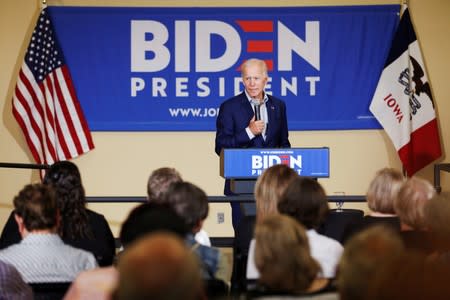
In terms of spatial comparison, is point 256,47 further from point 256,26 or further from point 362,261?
point 362,261

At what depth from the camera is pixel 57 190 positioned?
436cm

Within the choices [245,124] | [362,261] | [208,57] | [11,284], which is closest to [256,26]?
[208,57]

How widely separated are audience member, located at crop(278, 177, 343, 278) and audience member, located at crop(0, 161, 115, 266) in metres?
1.00

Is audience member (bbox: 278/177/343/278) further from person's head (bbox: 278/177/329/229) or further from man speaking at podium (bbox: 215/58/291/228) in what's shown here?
man speaking at podium (bbox: 215/58/291/228)

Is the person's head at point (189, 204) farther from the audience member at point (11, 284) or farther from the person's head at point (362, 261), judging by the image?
the person's head at point (362, 261)

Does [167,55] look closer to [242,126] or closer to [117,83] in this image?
[117,83]

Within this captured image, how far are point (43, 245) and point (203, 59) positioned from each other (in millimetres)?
5242

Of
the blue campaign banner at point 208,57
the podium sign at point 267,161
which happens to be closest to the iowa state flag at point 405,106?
the blue campaign banner at point 208,57

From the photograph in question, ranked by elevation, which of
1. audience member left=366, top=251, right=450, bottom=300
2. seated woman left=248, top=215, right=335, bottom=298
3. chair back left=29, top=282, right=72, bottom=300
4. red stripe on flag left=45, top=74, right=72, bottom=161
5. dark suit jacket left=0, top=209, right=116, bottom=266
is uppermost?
red stripe on flag left=45, top=74, right=72, bottom=161

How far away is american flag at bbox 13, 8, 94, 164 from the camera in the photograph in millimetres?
8508

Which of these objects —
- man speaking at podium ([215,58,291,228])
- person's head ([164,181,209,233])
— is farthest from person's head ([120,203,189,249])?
man speaking at podium ([215,58,291,228])

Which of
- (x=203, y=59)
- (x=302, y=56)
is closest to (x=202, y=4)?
(x=203, y=59)

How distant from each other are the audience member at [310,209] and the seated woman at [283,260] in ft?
2.85

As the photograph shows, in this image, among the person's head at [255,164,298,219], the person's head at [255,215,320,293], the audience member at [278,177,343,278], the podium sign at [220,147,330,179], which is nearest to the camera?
the person's head at [255,215,320,293]
